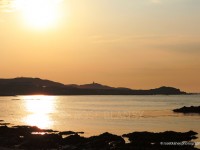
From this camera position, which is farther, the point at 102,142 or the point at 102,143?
the point at 102,142

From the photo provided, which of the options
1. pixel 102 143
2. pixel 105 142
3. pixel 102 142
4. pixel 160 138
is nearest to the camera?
pixel 102 143

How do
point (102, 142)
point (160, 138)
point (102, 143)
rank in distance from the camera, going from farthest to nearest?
point (160, 138) < point (102, 142) < point (102, 143)

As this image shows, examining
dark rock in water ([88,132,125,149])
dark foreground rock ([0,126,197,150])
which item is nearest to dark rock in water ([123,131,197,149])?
dark foreground rock ([0,126,197,150])

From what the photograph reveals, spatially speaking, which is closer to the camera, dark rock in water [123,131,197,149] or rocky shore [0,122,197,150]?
rocky shore [0,122,197,150]

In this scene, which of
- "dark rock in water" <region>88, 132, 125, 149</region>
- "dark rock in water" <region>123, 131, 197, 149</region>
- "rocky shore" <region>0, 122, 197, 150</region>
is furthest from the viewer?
"dark rock in water" <region>123, 131, 197, 149</region>

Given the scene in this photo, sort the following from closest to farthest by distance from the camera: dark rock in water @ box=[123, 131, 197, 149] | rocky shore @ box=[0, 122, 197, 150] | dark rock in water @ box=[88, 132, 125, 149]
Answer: rocky shore @ box=[0, 122, 197, 150]
dark rock in water @ box=[88, 132, 125, 149]
dark rock in water @ box=[123, 131, 197, 149]

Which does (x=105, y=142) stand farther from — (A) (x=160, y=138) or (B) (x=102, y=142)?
(A) (x=160, y=138)

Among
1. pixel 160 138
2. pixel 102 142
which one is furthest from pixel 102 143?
pixel 160 138

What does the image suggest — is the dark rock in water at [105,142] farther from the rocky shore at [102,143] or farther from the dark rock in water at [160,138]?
the dark rock in water at [160,138]

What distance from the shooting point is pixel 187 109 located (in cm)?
14025

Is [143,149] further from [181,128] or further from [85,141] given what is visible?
[181,128]

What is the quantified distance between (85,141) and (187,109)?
90201mm

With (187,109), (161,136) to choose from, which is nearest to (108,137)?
(161,136)

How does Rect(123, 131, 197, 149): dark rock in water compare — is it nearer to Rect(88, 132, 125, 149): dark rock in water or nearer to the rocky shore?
the rocky shore
